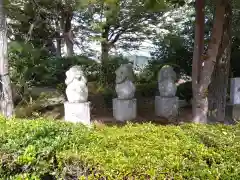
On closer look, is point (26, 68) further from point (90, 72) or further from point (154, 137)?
point (154, 137)

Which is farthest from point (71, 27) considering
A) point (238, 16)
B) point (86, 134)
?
point (86, 134)

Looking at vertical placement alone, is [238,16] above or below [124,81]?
above

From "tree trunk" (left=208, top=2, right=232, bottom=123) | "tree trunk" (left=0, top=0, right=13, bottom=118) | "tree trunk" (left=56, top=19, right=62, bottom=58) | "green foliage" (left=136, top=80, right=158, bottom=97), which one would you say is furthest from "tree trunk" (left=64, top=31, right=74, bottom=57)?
"tree trunk" (left=208, top=2, right=232, bottom=123)

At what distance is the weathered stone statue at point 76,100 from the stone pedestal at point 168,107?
167cm

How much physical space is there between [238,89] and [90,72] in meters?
3.85

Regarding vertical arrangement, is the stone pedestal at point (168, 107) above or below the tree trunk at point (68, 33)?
below

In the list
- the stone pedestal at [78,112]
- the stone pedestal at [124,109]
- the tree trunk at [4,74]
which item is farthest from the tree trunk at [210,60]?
the tree trunk at [4,74]

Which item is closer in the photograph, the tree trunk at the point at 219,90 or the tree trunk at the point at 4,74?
the tree trunk at the point at 4,74

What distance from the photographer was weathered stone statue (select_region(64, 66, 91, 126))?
588cm

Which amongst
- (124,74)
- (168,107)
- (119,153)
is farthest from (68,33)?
(119,153)

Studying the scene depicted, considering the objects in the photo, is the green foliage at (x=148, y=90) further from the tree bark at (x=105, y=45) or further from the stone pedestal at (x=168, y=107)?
the tree bark at (x=105, y=45)

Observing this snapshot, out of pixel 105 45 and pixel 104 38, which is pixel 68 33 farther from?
pixel 104 38

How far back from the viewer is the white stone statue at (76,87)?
5.90 m

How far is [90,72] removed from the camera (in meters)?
8.48
